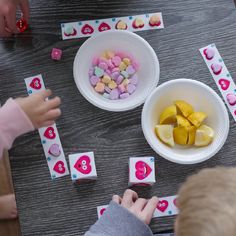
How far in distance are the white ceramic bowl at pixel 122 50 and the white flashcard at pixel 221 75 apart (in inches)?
4.9

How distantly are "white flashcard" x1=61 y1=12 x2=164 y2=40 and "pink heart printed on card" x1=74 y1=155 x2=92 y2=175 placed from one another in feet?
0.96

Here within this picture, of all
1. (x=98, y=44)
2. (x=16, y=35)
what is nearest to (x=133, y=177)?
(x=98, y=44)

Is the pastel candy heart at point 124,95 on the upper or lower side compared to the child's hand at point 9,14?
lower

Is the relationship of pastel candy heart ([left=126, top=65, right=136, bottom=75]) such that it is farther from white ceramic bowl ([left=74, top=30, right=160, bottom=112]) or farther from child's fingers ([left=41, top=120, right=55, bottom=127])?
child's fingers ([left=41, top=120, right=55, bottom=127])

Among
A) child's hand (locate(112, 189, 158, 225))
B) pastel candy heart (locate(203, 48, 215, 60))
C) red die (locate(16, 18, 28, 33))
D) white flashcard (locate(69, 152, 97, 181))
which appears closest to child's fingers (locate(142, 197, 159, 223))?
child's hand (locate(112, 189, 158, 225))

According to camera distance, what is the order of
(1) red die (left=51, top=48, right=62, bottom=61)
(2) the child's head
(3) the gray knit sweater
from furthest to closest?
(1) red die (left=51, top=48, right=62, bottom=61), (3) the gray knit sweater, (2) the child's head

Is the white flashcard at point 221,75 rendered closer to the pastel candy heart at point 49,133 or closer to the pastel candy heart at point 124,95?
the pastel candy heart at point 124,95

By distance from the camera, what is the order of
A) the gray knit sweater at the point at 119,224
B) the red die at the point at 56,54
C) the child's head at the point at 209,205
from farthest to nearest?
the red die at the point at 56,54
the gray knit sweater at the point at 119,224
the child's head at the point at 209,205

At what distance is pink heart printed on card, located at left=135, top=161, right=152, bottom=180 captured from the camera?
92 cm

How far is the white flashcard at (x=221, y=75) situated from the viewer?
98 centimetres

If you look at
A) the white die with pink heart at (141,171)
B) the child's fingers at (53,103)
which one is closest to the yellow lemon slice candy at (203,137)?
the white die with pink heart at (141,171)

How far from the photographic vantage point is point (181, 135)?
0.95 m

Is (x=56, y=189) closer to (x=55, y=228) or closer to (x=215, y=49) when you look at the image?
(x=55, y=228)

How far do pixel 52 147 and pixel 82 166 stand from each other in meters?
0.08
